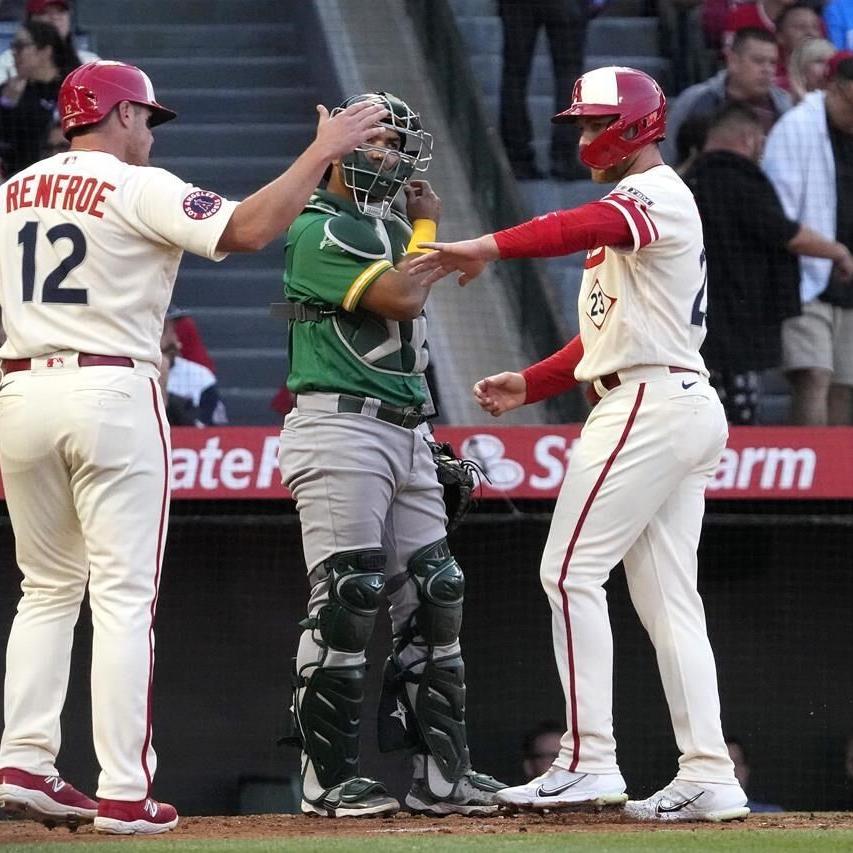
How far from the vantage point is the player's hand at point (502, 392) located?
16.9 feet

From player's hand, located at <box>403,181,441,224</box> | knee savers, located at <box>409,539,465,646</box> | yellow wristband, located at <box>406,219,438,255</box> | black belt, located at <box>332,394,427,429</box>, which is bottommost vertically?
knee savers, located at <box>409,539,465,646</box>

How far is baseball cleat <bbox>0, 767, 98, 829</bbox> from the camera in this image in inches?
172

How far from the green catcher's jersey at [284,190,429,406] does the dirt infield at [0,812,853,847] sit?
1161 millimetres

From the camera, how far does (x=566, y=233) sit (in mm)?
4410

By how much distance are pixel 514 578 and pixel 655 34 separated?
2775 mm

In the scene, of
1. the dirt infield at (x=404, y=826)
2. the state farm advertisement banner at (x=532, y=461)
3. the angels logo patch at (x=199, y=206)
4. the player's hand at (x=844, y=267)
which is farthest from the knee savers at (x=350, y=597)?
the player's hand at (x=844, y=267)

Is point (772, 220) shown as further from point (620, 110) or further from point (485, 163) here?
point (620, 110)

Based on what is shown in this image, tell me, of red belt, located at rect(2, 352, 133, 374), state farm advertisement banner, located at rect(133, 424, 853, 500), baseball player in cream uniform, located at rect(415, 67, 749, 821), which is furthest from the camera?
state farm advertisement banner, located at rect(133, 424, 853, 500)

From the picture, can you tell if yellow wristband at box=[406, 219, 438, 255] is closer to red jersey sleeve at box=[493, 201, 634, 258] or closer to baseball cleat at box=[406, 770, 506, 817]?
red jersey sleeve at box=[493, 201, 634, 258]

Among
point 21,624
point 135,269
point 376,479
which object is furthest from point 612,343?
point 21,624

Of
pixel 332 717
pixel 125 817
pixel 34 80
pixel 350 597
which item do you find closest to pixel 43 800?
pixel 125 817

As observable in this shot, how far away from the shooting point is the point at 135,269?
4.38 meters

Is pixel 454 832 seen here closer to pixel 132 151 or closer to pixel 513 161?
pixel 132 151

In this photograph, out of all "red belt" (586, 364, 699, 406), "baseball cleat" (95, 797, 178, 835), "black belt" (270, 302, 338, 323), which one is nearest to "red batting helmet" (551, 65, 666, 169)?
"red belt" (586, 364, 699, 406)
